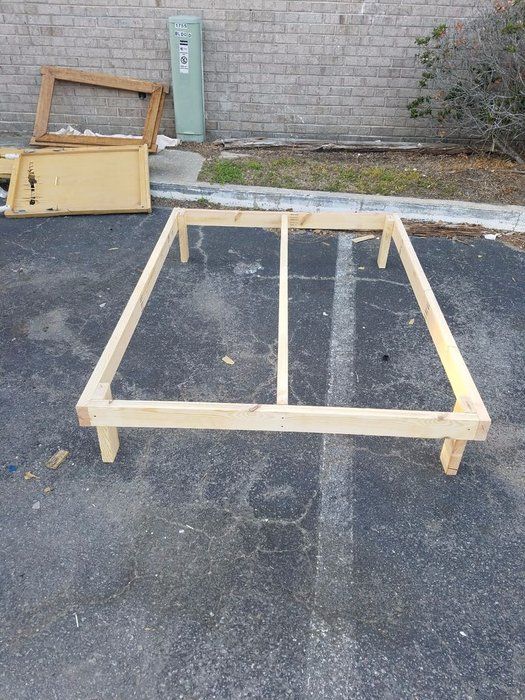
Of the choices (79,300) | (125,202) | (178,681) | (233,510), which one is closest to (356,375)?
(233,510)

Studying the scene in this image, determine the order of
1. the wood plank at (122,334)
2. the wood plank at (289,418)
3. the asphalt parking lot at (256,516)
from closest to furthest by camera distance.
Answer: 1. the asphalt parking lot at (256,516)
2. the wood plank at (289,418)
3. the wood plank at (122,334)

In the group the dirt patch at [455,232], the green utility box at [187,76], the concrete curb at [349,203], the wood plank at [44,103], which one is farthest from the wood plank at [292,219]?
the wood plank at [44,103]

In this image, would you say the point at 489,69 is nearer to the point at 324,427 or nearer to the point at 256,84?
the point at 256,84

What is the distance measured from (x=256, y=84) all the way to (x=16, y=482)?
21.8 ft

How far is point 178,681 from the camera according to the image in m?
1.85

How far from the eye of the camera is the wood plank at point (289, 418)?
236cm

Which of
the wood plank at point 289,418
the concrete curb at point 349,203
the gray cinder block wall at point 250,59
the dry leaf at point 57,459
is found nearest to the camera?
the wood plank at point 289,418

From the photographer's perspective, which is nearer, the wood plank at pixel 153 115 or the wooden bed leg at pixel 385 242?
the wooden bed leg at pixel 385 242

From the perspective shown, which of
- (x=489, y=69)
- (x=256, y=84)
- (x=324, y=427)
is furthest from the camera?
(x=256, y=84)

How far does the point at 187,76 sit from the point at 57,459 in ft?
20.0

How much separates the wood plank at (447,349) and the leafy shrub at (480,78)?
3.87 metres

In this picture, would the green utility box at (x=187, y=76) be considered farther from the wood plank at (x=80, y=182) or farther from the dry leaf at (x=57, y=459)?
the dry leaf at (x=57, y=459)

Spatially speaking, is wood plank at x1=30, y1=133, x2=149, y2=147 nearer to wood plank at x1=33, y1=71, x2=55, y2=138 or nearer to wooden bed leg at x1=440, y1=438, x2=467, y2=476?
wood plank at x1=33, y1=71, x2=55, y2=138

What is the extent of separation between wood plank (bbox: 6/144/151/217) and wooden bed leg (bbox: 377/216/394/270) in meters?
2.74
